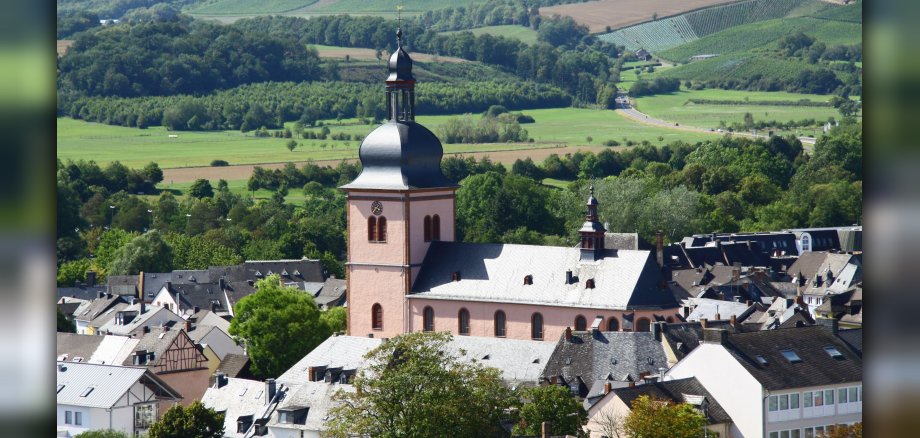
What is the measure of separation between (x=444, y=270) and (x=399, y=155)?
5.13m

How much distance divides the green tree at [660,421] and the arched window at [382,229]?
2482cm

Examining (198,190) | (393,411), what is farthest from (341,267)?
(393,411)

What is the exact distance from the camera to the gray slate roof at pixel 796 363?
185 ft

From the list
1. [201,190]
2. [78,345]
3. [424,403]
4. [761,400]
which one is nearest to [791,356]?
[761,400]

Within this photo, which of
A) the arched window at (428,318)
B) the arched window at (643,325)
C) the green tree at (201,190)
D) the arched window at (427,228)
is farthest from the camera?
the green tree at (201,190)

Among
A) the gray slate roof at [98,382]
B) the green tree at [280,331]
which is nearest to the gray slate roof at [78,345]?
the green tree at [280,331]

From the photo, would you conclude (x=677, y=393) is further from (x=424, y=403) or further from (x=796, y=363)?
(x=424, y=403)

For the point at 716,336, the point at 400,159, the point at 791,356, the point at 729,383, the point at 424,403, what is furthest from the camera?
the point at 400,159

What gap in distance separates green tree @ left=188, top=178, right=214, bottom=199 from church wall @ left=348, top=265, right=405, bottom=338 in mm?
97597

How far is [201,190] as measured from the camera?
17162 cm

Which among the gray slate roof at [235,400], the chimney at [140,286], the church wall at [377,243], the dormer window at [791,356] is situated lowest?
the chimney at [140,286]

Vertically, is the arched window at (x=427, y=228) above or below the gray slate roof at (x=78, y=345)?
above

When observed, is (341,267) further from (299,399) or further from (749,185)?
(299,399)

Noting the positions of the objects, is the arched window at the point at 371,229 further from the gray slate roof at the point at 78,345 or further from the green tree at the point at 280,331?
the gray slate roof at the point at 78,345
